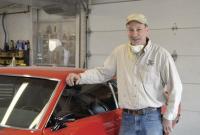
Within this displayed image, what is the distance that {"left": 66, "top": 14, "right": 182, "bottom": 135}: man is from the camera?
10.6 ft

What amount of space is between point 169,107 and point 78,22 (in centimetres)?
604

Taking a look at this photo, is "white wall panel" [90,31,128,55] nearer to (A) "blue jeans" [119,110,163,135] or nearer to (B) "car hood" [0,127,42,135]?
(A) "blue jeans" [119,110,163,135]

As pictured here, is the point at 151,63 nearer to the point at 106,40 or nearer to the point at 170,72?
the point at 170,72

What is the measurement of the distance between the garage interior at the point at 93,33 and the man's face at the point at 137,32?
387 cm

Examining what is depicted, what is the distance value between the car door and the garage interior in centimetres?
334

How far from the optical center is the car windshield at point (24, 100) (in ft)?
10.2

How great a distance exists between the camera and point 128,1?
8.05 meters

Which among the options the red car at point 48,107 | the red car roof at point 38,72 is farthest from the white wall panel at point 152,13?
the red car roof at point 38,72

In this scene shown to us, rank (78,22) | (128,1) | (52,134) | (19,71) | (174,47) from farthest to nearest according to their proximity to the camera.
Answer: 1. (78,22)
2. (128,1)
3. (174,47)
4. (19,71)
5. (52,134)

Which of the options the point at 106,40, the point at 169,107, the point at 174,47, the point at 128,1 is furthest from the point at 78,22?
the point at 169,107

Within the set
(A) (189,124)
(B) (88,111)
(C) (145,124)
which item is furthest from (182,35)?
(C) (145,124)

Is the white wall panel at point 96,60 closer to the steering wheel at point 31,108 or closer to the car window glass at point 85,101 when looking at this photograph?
the car window glass at point 85,101

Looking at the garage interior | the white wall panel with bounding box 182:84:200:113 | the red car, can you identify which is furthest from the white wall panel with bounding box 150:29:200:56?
the red car

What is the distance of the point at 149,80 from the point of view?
3.29 metres
